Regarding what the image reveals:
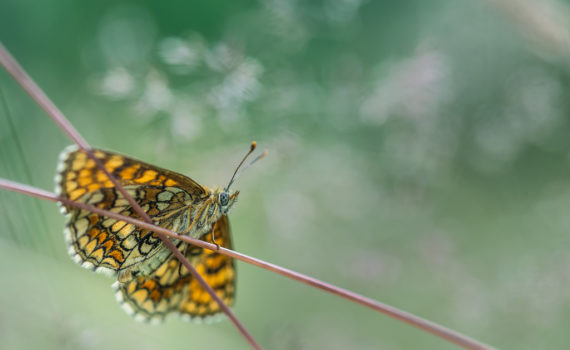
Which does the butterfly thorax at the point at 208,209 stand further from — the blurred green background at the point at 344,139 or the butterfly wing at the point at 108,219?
the blurred green background at the point at 344,139

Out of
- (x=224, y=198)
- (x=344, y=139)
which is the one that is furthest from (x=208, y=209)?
(x=344, y=139)

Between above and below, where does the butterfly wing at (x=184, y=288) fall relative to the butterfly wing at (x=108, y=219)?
below

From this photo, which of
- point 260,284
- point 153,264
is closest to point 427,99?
point 260,284

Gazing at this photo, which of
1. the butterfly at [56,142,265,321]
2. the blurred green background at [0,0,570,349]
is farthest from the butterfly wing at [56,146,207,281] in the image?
the blurred green background at [0,0,570,349]

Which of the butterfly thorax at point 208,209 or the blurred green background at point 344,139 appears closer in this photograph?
the butterfly thorax at point 208,209

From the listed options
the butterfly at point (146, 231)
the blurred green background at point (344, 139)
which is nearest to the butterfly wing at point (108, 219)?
the butterfly at point (146, 231)

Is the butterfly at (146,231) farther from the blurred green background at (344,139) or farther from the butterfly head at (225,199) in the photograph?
the blurred green background at (344,139)

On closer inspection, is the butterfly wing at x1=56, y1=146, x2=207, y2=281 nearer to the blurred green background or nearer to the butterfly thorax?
the butterfly thorax

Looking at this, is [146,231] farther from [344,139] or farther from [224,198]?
[344,139]
